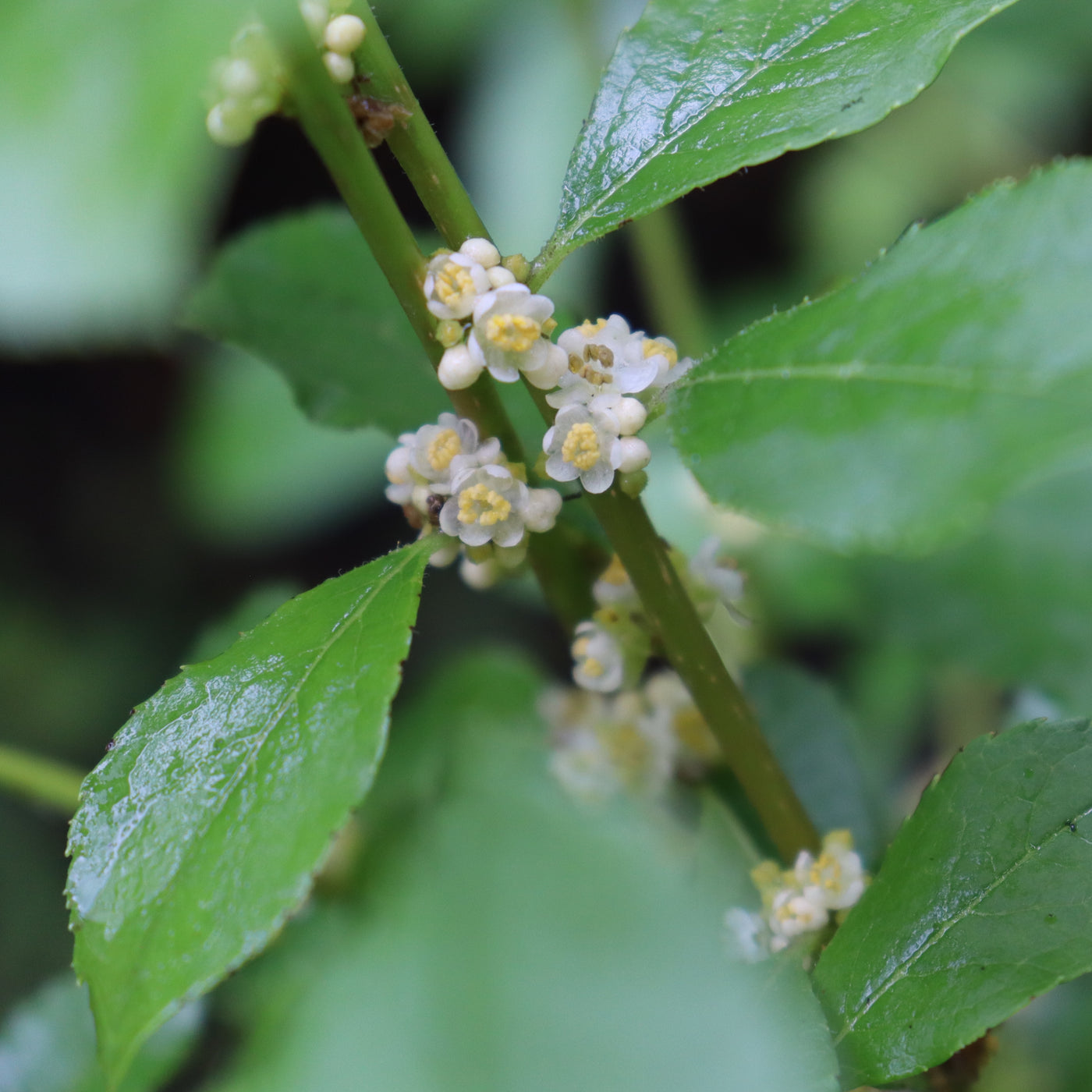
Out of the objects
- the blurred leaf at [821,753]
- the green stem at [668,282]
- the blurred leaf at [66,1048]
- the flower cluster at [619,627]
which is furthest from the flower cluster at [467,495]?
the green stem at [668,282]

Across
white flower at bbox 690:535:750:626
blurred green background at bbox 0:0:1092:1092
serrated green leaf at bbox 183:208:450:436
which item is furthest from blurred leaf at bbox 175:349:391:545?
white flower at bbox 690:535:750:626

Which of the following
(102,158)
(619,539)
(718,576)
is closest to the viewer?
(102,158)

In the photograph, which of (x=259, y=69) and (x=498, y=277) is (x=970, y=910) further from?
(x=259, y=69)

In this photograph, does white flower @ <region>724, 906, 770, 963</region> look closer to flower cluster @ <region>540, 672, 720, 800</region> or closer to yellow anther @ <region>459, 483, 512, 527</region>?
flower cluster @ <region>540, 672, 720, 800</region>

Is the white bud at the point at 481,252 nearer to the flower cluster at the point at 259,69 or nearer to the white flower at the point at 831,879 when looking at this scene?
the flower cluster at the point at 259,69

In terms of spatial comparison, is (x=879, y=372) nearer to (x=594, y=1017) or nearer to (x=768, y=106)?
(x=768, y=106)

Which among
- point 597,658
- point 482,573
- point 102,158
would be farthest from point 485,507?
point 102,158
